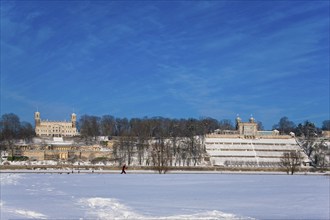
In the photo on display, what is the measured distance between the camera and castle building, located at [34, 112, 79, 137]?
5866 inches

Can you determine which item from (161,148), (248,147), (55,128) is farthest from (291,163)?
(55,128)

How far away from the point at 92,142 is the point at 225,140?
3252cm

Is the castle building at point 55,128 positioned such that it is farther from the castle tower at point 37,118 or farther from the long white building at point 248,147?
the long white building at point 248,147

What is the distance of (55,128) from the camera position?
495ft

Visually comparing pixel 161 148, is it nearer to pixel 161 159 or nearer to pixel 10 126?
pixel 161 159

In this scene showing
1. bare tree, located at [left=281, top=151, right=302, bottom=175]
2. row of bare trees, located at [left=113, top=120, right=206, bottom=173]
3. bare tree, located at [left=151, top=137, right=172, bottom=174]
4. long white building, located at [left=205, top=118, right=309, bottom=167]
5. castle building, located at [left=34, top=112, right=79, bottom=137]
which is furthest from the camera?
castle building, located at [left=34, top=112, right=79, bottom=137]

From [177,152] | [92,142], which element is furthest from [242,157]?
[92,142]

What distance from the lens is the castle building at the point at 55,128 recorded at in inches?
5866

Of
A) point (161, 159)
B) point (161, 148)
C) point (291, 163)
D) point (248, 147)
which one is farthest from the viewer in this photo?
point (248, 147)

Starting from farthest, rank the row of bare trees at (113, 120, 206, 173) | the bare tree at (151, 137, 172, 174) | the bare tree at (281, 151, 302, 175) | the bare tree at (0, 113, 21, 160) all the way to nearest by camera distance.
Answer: the bare tree at (0, 113, 21, 160)
the row of bare trees at (113, 120, 206, 173)
the bare tree at (281, 151, 302, 175)
the bare tree at (151, 137, 172, 174)

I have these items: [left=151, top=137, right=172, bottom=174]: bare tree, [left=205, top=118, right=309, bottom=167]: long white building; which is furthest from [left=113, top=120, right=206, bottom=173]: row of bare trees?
[left=205, top=118, right=309, bottom=167]: long white building

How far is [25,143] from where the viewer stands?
4500 inches

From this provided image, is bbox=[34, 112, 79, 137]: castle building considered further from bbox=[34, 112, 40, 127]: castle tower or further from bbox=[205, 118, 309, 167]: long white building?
bbox=[205, 118, 309, 167]: long white building

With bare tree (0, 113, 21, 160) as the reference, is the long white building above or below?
below
